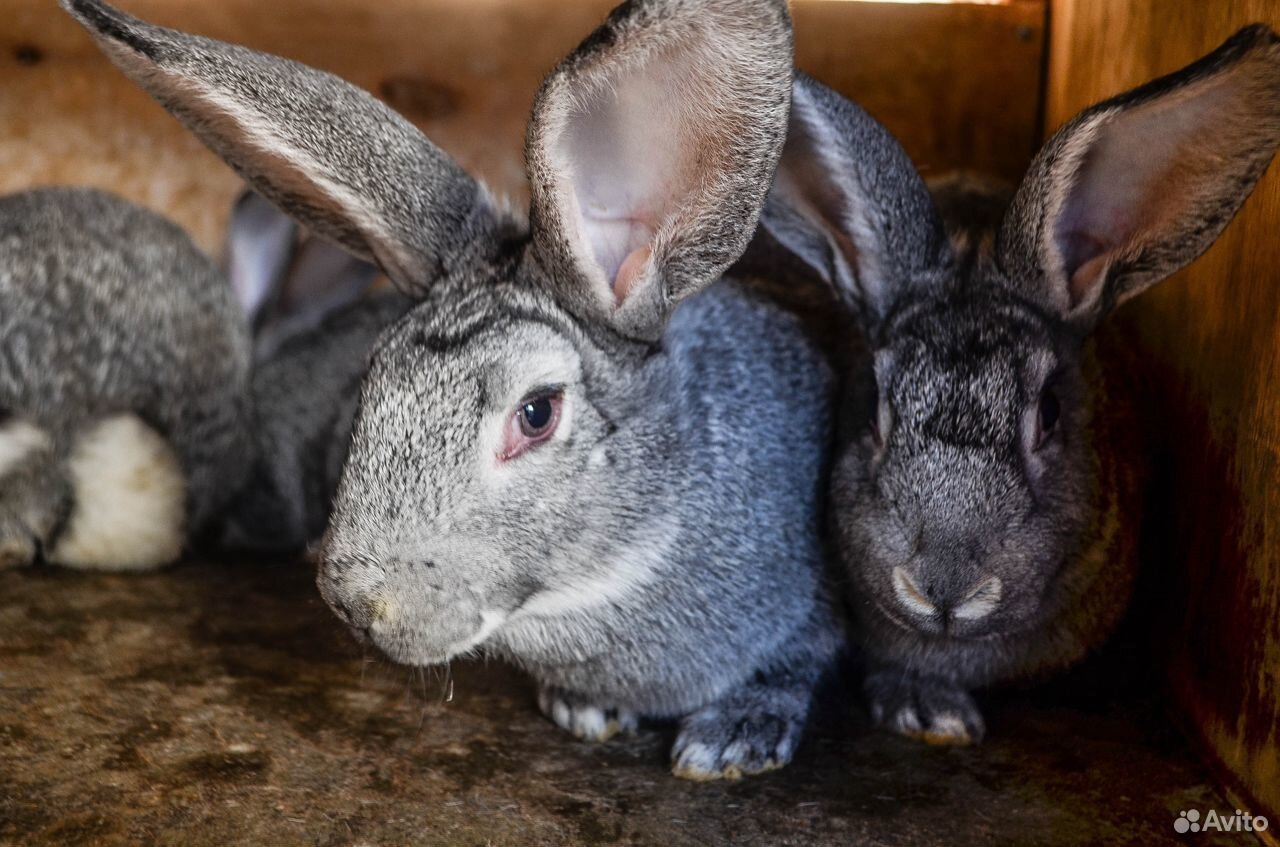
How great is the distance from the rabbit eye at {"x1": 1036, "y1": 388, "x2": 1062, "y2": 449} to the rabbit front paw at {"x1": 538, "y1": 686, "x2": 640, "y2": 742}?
957 mm

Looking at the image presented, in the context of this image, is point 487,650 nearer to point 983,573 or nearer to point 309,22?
point 983,573

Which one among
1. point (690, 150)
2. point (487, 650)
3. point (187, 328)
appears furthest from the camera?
point (187, 328)

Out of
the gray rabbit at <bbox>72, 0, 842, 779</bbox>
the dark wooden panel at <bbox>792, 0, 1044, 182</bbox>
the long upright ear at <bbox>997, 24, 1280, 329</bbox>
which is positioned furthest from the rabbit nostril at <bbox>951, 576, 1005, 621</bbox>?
the dark wooden panel at <bbox>792, 0, 1044, 182</bbox>

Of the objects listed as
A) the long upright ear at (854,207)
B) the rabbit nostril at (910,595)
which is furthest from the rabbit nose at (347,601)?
the long upright ear at (854,207)

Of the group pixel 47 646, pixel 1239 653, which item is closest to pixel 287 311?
pixel 47 646

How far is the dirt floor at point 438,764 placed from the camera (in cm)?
194

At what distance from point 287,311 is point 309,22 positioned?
38.8 inches

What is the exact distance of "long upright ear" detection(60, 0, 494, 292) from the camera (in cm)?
202

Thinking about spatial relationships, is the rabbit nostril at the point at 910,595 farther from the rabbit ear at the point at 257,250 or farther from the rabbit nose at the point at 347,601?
the rabbit ear at the point at 257,250

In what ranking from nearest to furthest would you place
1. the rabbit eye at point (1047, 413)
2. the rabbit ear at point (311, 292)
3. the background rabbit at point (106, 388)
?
the rabbit eye at point (1047, 413) < the background rabbit at point (106, 388) < the rabbit ear at point (311, 292)

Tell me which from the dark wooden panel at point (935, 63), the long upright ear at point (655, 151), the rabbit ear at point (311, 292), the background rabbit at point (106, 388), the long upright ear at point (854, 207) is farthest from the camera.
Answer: the rabbit ear at point (311, 292)

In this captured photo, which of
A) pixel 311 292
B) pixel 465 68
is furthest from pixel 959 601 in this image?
pixel 311 292

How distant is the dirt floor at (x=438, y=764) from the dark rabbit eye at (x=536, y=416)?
0.52 metres

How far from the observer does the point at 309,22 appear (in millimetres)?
3568
